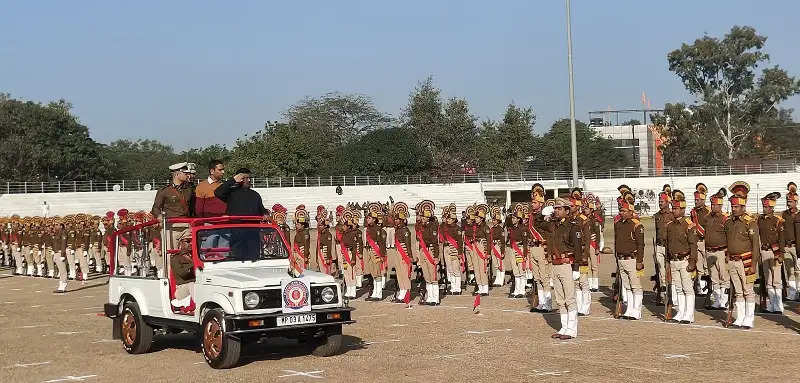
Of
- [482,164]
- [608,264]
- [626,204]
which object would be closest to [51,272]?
[608,264]

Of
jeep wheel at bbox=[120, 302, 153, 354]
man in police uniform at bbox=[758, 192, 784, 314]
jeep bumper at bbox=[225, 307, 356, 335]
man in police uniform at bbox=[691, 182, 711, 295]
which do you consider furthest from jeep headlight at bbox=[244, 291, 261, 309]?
man in police uniform at bbox=[758, 192, 784, 314]

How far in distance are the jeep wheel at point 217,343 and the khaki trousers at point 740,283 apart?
7709 mm

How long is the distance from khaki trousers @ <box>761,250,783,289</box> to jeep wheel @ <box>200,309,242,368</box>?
31.7 feet

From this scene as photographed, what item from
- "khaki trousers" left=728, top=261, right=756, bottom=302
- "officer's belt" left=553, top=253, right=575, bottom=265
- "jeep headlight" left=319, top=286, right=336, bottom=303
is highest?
"officer's belt" left=553, top=253, right=575, bottom=265

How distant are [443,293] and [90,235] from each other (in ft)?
51.4

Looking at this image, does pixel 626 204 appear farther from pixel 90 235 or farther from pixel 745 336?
pixel 90 235

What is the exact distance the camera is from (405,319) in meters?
17.3

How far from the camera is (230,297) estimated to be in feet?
38.0

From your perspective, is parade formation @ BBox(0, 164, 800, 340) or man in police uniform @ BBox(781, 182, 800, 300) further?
→ man in police uniform @ BBox(781, 182, 800, 300)

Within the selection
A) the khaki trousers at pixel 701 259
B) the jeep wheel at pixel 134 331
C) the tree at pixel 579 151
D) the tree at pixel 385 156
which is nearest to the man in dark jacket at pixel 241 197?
the jeep wheel at pixel 134 331

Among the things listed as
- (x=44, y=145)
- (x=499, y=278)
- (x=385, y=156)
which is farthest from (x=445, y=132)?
(x=499, y=278)

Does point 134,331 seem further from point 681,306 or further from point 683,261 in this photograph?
point 683,261

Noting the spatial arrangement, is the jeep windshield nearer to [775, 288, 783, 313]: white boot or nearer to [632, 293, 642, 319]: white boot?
[632, 293, 642, 319]: white boot

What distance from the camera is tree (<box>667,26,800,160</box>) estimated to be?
2948 inches
